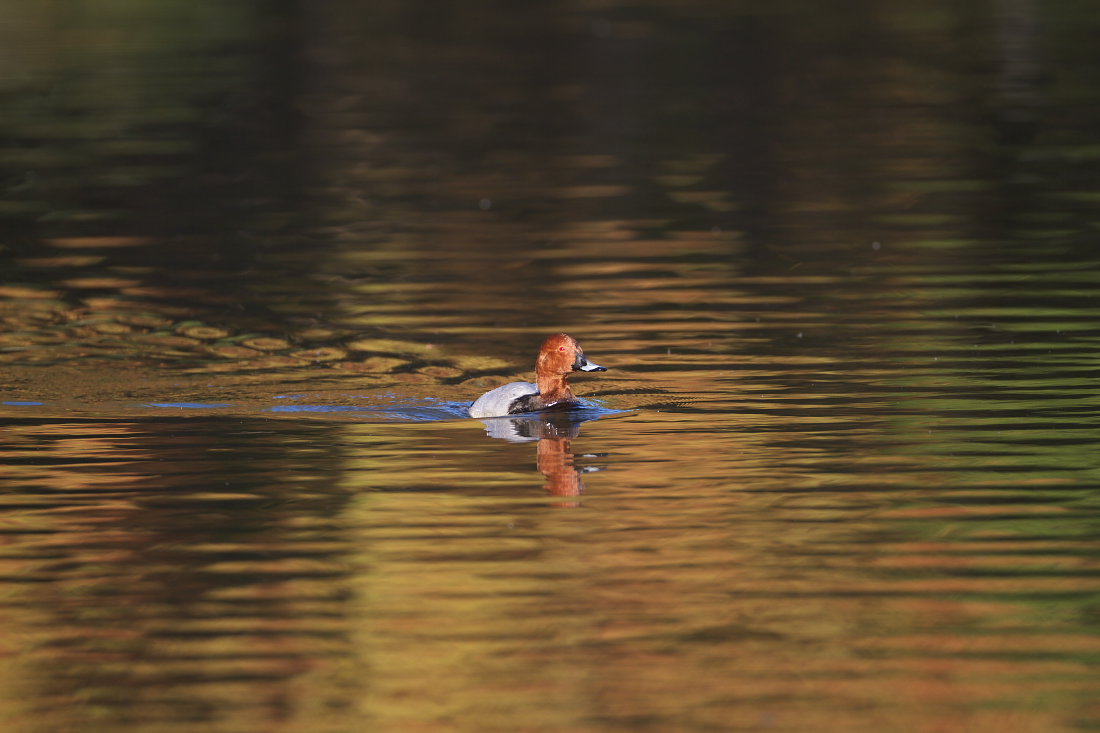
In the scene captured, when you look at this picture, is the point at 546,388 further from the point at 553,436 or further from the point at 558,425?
the point at 553,436

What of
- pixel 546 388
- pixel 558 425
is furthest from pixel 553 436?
pixel 546 388

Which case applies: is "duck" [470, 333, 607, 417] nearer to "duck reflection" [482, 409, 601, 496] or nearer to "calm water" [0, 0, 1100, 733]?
"duck reflection" [482, 409, 601, 496]

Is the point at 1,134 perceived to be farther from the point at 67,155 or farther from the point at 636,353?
the point at 636,353

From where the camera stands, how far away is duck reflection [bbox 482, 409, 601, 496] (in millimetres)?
13242

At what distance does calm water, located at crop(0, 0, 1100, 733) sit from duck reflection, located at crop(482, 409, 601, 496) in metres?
0.06

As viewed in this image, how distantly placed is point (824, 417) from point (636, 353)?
307 cm

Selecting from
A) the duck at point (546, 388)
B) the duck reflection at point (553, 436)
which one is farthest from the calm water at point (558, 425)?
the duck at point (546, 388)

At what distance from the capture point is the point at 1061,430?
1403 centimetres

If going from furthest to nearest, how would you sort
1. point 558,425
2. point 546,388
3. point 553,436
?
1. point 546,388
2. point 558,425
3. point 553,436

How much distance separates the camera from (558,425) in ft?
50.4

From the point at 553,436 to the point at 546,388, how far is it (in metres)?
0.80

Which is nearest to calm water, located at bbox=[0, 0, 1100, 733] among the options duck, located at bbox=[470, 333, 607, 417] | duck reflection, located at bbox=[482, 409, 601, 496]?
duck reflection, located at bbox=[482, 409, 601, 496]

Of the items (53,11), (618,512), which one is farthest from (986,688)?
(53,11)

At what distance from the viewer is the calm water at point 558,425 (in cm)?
960
